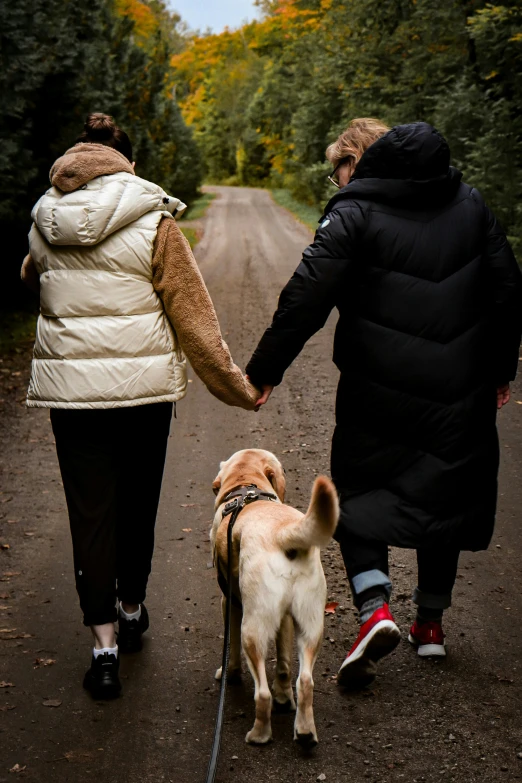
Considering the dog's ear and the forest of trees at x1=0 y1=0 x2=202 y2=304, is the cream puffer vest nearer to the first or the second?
the dog's ear

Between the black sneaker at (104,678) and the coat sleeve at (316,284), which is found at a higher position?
the coat sleeve at (316,284)

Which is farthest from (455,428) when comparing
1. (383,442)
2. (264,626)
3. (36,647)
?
(36,647)

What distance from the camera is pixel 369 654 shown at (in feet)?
10.3

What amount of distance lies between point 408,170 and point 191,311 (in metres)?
1.04

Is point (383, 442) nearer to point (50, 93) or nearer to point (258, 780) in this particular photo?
point (258, 780)

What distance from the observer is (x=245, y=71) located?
67.2 metres

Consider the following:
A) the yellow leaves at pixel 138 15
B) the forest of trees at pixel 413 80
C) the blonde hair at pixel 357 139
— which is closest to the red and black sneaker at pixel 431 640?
the blonde hair at pixel 357 139

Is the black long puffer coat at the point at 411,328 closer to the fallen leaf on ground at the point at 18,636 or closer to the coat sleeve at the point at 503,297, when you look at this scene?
the coat sleeve at the point at 503,297

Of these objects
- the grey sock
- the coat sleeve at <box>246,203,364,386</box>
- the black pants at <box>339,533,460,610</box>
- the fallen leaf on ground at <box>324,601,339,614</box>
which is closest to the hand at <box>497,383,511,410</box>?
the black pants at <box>339,533,460,610</box>

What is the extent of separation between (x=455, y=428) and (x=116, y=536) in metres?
1.56

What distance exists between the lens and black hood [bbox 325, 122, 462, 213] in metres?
3.22

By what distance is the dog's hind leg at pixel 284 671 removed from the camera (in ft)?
10.2

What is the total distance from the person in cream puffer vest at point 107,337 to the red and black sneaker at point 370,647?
3.28 feet

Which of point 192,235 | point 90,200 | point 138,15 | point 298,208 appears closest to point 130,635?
point 90,200
